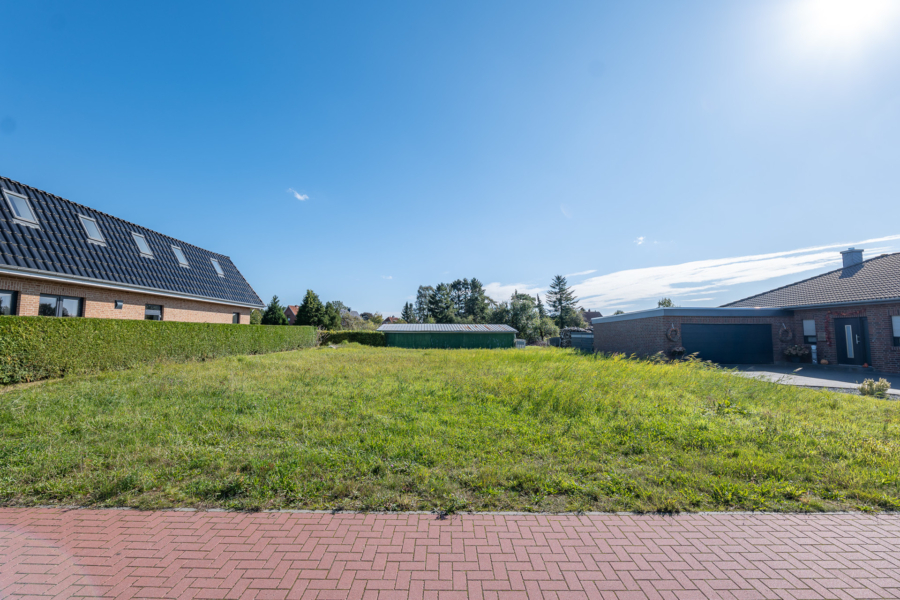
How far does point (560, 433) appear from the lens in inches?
211

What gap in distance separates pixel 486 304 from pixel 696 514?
5622cm

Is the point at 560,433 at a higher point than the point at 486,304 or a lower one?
lower

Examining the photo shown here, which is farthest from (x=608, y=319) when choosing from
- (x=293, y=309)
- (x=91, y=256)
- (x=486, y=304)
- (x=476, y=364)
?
(x=293, y=309)

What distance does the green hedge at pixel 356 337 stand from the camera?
94.4ft

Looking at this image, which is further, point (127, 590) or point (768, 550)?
point (768, 550)

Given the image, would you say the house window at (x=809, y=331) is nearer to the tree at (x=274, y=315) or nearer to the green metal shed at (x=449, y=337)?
the green metal shed at (x=449, y=337)

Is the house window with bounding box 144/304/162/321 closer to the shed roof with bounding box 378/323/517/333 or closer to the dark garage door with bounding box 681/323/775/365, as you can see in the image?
the shed roof with bounding box 378/323/517/333

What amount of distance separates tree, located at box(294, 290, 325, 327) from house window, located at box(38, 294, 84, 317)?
72.6 feet

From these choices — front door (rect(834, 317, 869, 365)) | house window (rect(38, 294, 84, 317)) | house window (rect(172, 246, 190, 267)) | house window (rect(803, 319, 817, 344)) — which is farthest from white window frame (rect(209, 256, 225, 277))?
front door (rect(834, 317, 869, 365))

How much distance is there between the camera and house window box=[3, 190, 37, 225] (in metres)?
11.6

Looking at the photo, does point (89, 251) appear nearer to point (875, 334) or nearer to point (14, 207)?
point (14, 207)

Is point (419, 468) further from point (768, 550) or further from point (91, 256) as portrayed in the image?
point (91, 256)

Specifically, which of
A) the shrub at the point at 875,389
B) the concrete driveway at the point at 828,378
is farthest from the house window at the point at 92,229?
the shrub at the point at 875,389

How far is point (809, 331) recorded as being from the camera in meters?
16.8
